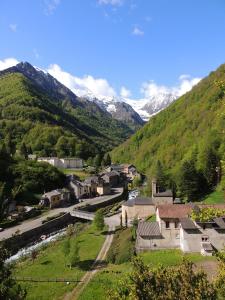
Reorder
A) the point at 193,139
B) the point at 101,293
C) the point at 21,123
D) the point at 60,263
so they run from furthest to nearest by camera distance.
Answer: the point at 21,123, the point at 193,139, the point at 60,263, the point at 101,293

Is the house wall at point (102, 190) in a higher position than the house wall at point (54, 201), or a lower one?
higher

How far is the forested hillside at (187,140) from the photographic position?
8906 cm

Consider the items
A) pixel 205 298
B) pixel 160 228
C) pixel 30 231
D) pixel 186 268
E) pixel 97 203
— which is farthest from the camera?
pixel 97 203

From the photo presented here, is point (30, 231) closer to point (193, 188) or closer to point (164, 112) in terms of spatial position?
point (193, 188)

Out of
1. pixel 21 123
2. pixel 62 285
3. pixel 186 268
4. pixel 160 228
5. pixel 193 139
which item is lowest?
pixel 62 285

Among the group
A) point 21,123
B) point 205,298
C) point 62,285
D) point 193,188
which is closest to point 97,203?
point 193,188

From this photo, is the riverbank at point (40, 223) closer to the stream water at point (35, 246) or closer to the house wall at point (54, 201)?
the stream water at point (35, 246)

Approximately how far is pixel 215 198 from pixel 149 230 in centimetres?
2796

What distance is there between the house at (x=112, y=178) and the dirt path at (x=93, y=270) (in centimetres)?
6076

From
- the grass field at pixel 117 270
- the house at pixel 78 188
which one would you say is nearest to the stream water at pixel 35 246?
the grass field at pixel 117 270

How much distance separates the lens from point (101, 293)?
3697 cm

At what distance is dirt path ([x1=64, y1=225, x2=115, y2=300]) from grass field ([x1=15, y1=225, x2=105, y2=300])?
23.6 inches

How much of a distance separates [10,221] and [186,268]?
201 feet

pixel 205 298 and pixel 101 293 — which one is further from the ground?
pixel 205 298
